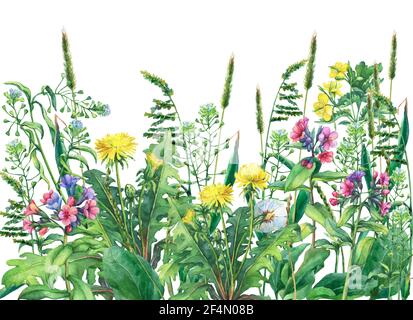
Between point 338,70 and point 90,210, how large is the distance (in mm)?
835

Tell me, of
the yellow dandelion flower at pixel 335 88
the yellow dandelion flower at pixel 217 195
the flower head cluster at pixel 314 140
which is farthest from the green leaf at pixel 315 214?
the yellow dandelion flower at pixel 335 88

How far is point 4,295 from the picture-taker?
2990 mm

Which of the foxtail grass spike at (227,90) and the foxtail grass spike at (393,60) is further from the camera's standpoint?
the foxtail grass spike at (393,60)

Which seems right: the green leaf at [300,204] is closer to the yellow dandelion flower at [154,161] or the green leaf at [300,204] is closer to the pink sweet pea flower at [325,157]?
the pink sweet pea flower at [325,157]

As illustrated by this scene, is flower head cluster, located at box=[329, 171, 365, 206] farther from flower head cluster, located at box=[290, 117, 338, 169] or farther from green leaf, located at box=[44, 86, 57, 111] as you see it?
green leaf, located at box=[44, 86, 57, 111]

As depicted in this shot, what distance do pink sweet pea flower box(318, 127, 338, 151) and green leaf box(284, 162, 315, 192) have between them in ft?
0.24

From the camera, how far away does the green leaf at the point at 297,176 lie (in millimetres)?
2977

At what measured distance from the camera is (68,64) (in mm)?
2977

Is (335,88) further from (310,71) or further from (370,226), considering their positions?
(370,226)

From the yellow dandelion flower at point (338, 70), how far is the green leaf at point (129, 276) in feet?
2.56

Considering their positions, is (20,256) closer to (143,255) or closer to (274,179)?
(143,255)

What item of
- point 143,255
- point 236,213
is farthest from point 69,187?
point 236,213
